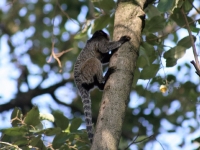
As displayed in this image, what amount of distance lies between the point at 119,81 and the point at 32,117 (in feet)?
3.08

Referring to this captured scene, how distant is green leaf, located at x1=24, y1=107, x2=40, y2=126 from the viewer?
3.55 m

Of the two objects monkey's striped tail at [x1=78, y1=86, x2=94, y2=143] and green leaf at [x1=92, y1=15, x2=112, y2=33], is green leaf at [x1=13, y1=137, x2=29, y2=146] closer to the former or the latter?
monkey's striped tail at [x1=78, y1=86, x2=94, y2=143]

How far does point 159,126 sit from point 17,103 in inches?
117

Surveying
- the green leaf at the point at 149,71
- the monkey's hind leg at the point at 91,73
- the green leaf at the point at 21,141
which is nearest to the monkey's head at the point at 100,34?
the monkey's hind leg at the point at 91,73

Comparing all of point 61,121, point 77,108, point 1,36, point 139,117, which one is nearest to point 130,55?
point 61,121

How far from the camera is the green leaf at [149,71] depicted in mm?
3899

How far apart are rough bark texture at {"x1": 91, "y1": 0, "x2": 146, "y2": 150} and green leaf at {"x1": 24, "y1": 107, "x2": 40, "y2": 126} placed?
0.79m

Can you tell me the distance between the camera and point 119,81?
10.1 ft

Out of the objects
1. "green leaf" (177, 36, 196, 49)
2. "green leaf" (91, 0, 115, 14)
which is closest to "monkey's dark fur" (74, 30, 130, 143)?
"green leaf" (91, 0, 115, 14)

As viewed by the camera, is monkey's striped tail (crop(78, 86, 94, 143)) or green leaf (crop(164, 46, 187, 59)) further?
monkey's striped tail (crop(78, 86, 94, 143))

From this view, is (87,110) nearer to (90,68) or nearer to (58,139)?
Result: (90,68)

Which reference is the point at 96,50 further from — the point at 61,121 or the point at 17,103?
the point at 17,103

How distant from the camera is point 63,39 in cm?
1011

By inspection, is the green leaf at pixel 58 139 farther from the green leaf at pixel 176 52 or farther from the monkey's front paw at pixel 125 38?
the green leaf at pixel 176 52
